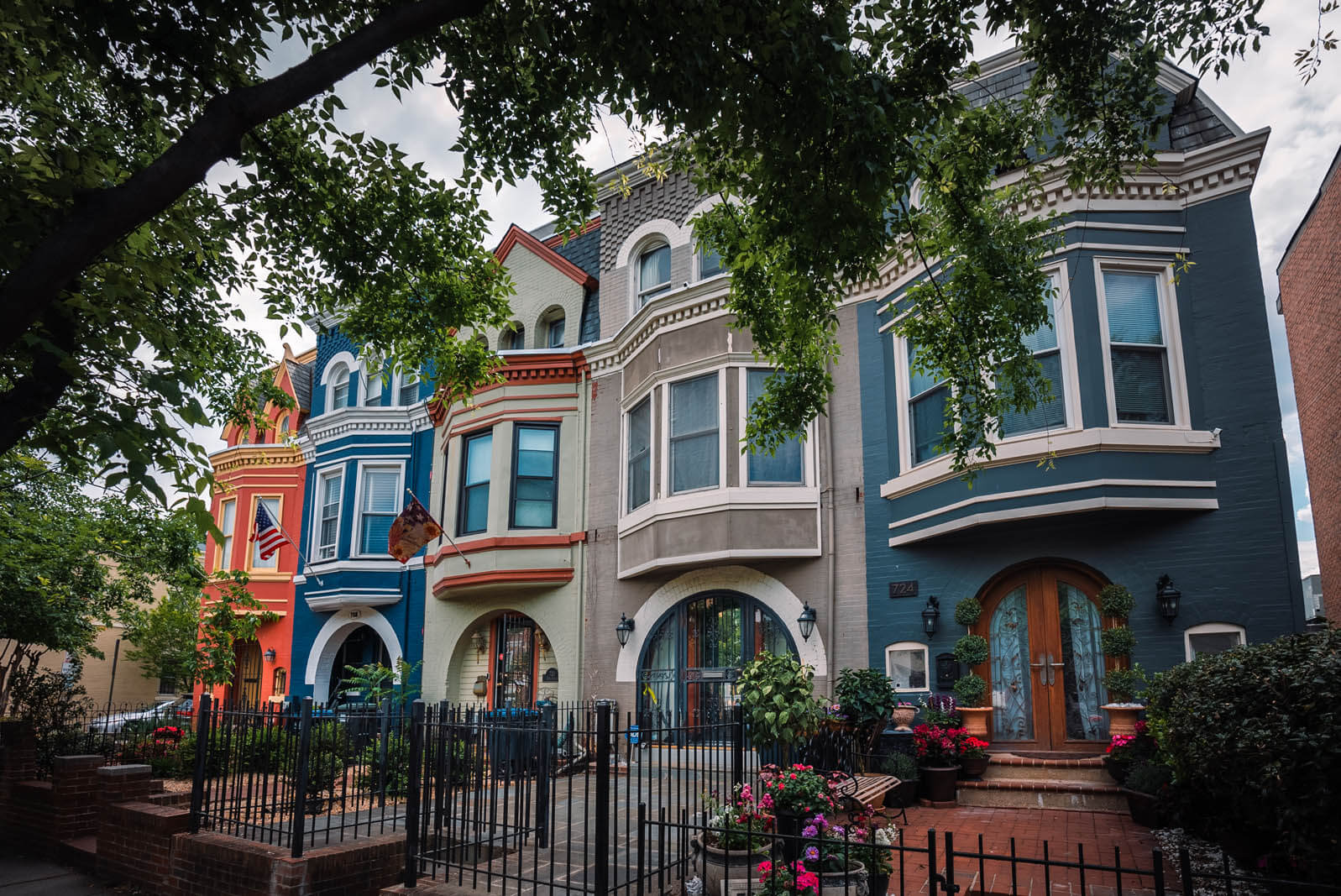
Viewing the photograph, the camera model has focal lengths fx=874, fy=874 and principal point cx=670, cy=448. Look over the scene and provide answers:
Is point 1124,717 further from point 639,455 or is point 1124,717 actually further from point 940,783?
point 639,455

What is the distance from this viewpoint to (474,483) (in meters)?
17.7

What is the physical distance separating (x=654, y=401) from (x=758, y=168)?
794cm

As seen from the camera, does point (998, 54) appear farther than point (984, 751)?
Yes

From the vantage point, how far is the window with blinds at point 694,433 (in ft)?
46.0

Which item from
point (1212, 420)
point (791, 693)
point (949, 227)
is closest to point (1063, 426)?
point (1212, 420)

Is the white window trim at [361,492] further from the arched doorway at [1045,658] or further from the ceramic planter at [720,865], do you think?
the ceramic planter at [720,865]

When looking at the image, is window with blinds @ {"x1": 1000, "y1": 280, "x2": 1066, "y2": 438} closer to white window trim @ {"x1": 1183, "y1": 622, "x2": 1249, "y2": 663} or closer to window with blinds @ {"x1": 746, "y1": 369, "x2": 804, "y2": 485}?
white window trim @ {"x1": 1183, "y1": 622, "x2": 1249, "y2": 663}

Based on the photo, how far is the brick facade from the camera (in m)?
16.3

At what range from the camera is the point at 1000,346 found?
8.30m

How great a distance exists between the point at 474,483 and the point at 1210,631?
1287 centimetres

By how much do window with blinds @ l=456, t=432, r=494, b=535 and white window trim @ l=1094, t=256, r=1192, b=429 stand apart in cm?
1118

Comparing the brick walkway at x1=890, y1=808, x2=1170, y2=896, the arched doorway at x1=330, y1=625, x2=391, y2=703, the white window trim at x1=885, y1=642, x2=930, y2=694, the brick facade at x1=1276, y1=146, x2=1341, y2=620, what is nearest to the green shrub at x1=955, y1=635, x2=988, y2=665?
the white window trim at x1=885, y1=642, x2=930, y2=694

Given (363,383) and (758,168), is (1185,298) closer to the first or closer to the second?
(758,168)

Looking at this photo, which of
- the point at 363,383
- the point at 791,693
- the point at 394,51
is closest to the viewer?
the point at 394,51
